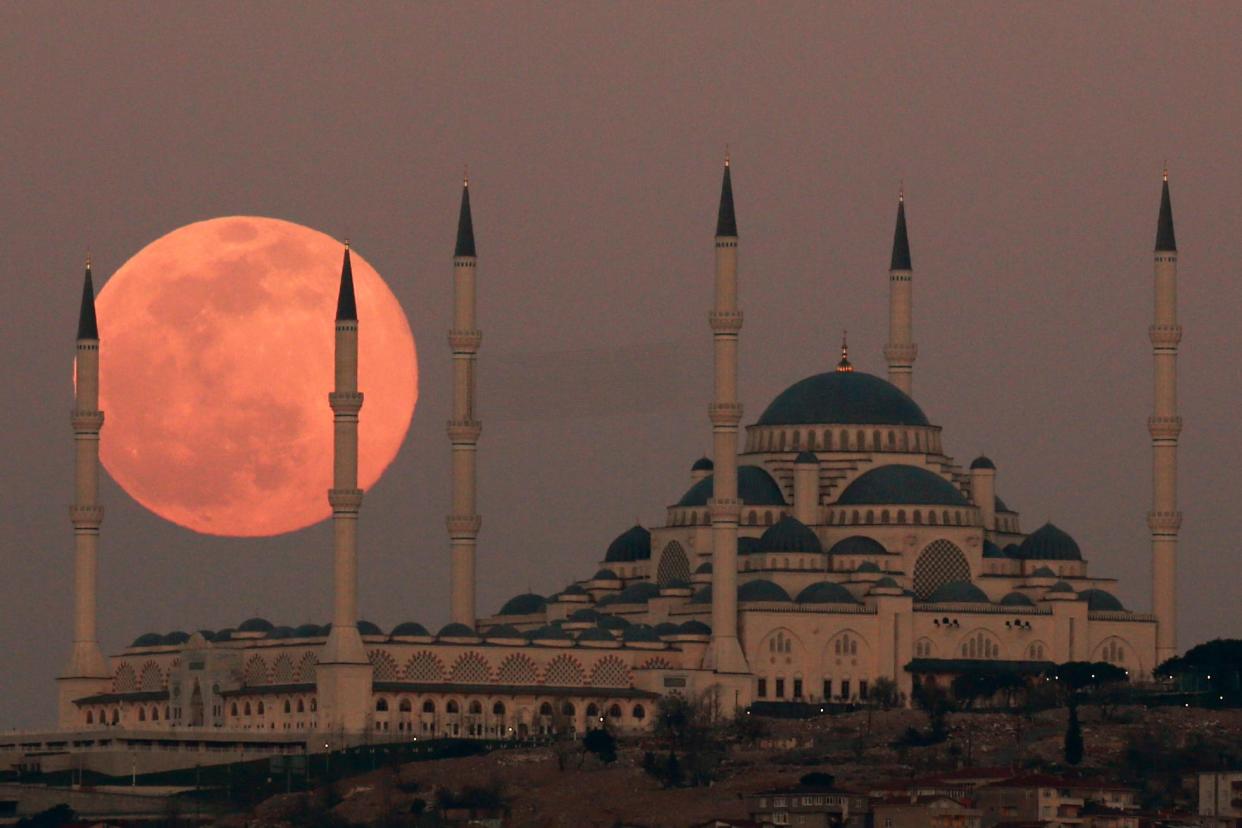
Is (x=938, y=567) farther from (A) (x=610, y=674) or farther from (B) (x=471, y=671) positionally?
(B) (x=471, y=671)

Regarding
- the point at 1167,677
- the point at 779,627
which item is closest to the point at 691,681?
the point at 779,627

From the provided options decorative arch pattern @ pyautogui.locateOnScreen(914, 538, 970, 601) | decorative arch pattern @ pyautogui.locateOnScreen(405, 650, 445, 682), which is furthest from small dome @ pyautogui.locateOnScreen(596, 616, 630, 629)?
decorative arch pattern @ pyautogui.locateOnScreen(914, 538, 970, 601)

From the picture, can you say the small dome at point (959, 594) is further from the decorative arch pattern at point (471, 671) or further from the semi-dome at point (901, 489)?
the decorative arch pattern at point (471, 671)

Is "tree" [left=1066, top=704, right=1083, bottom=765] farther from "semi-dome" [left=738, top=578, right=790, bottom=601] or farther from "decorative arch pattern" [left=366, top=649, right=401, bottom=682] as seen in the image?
"decorative arch pattern" [left=366, top=649, right=401, bottom=682]

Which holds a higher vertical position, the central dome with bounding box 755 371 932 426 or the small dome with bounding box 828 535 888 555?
the central dome with bounding box 755 371 932 426

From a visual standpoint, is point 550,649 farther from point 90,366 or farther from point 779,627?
point 90,366

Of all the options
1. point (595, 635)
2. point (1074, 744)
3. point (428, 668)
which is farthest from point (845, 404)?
point (1074, 744)
